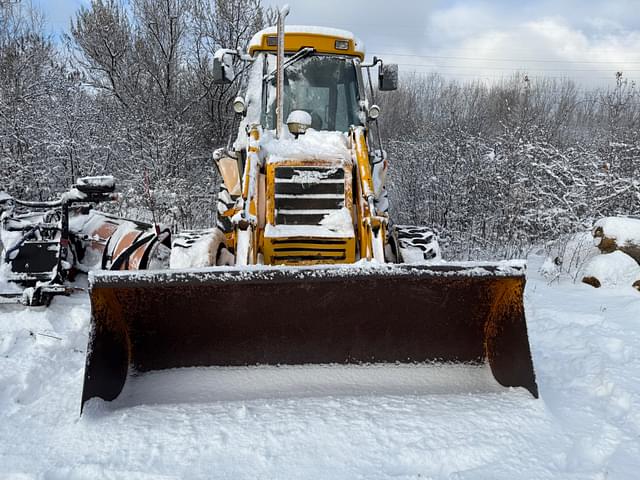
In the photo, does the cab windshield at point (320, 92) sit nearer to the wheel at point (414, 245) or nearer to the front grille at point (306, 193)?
the front grille at point (306, 193)

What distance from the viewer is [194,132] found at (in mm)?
14820

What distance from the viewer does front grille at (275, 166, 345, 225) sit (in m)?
4.02

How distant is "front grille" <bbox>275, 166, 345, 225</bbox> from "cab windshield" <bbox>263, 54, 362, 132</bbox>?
0.97m

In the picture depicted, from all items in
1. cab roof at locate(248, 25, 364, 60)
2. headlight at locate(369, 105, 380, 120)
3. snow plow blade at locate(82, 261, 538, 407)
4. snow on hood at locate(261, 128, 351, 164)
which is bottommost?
snow plow blade at locate(82, 261, 538, 407)

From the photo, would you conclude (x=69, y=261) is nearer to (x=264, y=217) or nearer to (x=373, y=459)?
(x=264, y=217)

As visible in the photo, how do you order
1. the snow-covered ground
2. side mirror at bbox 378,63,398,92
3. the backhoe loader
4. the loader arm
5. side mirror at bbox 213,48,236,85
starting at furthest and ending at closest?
side mirror at bbox 378,63,398,92
side mirror at bbox 213,48,236,85
the loader arm
the backhoe loader
the snow-covered ground

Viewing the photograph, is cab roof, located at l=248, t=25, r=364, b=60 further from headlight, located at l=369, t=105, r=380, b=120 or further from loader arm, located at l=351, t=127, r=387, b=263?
loader arm, located at l=351, t=127, r=387, b=263

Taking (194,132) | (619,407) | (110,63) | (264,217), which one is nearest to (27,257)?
(264,217)

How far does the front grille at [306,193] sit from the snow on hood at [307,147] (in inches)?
5.3

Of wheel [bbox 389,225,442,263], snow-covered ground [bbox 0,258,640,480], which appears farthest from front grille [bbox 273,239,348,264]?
snow-covered ground [bbox 0,258,640,480]

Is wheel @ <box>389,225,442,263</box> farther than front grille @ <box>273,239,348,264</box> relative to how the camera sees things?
Yes

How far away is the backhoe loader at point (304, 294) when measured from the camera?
9.48ft

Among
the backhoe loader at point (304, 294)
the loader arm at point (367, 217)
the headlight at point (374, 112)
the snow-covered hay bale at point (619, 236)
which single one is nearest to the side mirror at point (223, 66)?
the backhoe loader at point (304, 294)

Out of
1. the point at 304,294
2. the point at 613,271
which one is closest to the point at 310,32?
the point at 304,294
